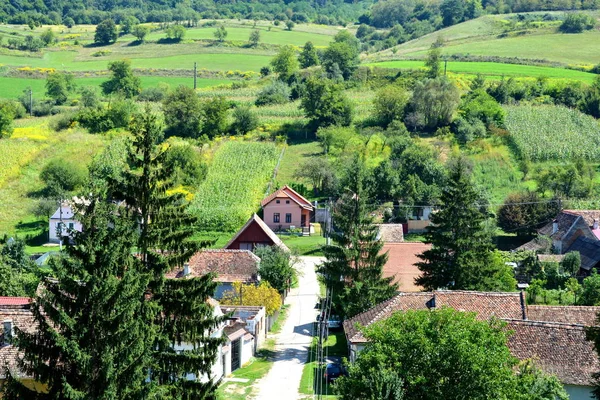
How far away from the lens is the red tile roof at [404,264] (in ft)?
184

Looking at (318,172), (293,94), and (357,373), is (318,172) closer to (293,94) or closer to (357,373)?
(293,94)

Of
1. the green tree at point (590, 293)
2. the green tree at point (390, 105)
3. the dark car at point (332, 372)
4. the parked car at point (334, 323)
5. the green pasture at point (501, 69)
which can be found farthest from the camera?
the green pasture at point (501, 69)

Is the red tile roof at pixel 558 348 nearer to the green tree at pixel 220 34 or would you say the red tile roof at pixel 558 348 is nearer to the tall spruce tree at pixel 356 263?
the tall spruce tree at pixel 356 263

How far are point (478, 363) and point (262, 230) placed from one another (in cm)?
3694

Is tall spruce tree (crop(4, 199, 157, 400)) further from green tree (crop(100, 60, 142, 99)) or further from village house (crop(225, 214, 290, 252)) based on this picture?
green tree (crop(100, 60, 142, 99))

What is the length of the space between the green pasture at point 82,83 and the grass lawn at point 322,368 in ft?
279

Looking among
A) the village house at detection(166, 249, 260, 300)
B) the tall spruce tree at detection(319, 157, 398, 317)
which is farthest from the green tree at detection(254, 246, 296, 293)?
the tall spruce tree at detection(319, 157, 398, 317)

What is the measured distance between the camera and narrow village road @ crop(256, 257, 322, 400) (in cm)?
4131

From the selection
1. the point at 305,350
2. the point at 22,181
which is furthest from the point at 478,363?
the point at 22,181

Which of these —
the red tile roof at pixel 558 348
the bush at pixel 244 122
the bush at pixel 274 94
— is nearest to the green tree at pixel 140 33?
the bush at pixel 274 94

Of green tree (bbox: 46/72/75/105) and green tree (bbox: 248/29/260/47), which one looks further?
green tree (bbox: 248/29/260/47)

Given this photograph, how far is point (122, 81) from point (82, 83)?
10.4 meters

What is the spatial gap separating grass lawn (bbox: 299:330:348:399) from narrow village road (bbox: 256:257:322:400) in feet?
0.97

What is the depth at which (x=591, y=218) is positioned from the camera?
67500mm
